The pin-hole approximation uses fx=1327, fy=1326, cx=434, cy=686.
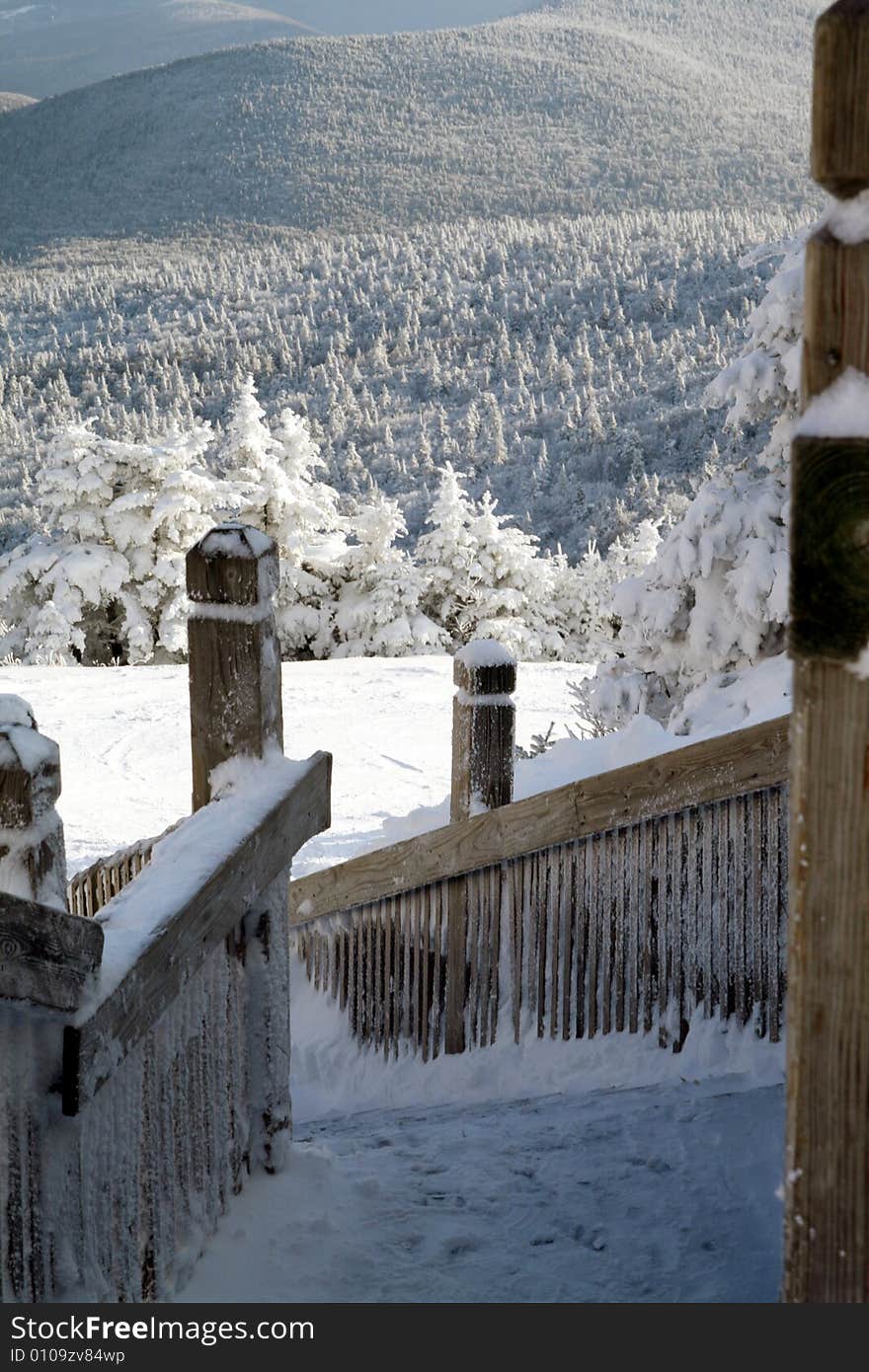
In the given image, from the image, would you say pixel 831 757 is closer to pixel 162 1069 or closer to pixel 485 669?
pixel 162 1069

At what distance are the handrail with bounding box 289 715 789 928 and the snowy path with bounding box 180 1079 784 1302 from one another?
34.9 inches

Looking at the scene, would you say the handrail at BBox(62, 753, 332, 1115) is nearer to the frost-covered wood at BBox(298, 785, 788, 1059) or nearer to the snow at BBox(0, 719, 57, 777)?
the snow at BBox(0, 719, 57, 777)

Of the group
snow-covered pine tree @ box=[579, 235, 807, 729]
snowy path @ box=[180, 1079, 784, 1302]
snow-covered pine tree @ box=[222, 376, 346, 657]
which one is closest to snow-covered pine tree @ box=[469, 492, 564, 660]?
snow-covered pine tree @ box=[222, 376, 346, 657]

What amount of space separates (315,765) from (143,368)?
277ft

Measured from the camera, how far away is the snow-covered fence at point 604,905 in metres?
4.09

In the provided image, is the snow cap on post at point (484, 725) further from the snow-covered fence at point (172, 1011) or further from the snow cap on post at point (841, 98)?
the snow cap on post at point (841, 98)

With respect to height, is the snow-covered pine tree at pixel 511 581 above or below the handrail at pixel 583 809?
below

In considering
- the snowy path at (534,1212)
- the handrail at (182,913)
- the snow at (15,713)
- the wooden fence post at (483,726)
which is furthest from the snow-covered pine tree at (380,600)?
the snow at (15,713)

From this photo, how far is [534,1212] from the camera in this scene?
10.8 feet

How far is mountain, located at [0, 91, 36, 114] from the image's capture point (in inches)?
6437

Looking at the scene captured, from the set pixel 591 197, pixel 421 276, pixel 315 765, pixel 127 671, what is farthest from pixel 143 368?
pixel 315 765

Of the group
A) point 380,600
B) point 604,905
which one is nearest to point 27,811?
point 604,905

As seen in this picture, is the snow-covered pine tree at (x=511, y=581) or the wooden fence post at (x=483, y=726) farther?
the snow-covered pine tree at (x=511, y=581)
